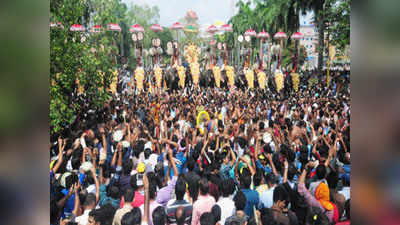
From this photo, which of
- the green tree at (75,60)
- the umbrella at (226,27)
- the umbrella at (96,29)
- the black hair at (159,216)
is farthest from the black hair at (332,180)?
the umbrella at (226,27)

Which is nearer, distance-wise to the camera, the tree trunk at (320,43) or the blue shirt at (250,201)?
the blue shirt at (250,201)

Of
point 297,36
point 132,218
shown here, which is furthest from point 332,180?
point 297,36

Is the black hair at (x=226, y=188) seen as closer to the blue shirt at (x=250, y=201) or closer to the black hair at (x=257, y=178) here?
the blue shirt at (x=250, y=201)

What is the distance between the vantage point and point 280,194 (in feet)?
7.27

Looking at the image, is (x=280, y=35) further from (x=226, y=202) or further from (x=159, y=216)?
(x=159, y=216)

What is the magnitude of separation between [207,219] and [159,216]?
1.22 ft

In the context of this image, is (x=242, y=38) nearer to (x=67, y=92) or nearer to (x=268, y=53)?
(x=268, y=53)

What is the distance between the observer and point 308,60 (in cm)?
569

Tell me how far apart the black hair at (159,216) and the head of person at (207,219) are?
30cm

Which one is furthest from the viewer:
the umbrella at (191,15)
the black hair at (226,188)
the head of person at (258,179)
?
the umbrella at (191,15)

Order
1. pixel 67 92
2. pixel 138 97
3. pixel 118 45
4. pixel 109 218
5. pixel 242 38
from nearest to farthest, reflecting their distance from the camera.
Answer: pixel 109 218
pixel 67 92
pixel 118 45
pixel 138 97
pixel 242 38

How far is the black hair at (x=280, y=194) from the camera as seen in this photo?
219cm
